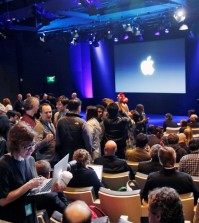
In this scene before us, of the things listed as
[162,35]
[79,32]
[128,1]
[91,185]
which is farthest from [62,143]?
[162,35]

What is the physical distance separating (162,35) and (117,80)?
292 centimetres

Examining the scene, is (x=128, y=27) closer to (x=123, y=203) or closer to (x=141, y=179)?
(x=141, y=179)

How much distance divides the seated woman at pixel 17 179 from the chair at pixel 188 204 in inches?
59.8

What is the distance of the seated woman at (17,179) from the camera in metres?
1.91

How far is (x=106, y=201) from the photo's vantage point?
9.59 ft

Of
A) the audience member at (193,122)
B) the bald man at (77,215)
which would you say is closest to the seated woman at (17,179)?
the bald man at (77,215)

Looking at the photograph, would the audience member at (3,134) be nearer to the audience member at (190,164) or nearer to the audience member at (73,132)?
the audience member at (73,132)

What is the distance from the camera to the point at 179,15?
359 inches

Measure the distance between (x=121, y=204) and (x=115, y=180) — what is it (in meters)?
0.81

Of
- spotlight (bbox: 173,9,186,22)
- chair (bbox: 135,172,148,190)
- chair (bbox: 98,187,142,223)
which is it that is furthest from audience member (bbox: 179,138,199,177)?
spotlight (bbox: 173,9,186,22)

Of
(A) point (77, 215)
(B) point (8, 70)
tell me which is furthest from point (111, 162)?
(B) point (8, 70)

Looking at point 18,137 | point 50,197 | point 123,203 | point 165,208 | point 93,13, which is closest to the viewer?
point 165,208

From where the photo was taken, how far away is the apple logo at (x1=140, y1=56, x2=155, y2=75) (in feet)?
43.1

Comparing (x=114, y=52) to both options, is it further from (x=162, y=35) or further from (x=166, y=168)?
(x=166, y=168)
